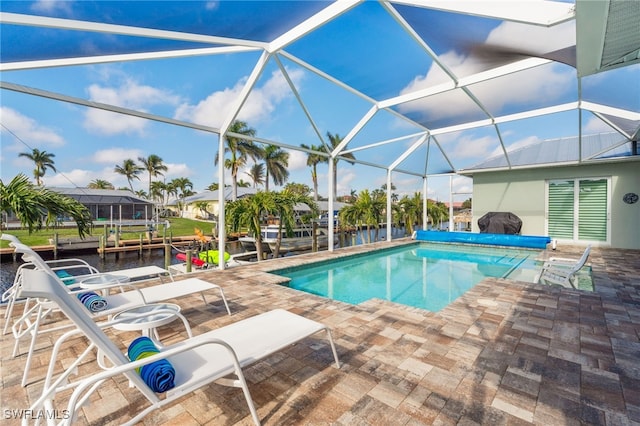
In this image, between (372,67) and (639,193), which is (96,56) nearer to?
(372,67)

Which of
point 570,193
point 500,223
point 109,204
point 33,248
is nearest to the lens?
point 570,193

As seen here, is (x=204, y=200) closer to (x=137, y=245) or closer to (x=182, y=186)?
(x=182, y=186)

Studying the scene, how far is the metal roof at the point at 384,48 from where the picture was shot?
3.53 m

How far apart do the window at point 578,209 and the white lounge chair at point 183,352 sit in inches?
555

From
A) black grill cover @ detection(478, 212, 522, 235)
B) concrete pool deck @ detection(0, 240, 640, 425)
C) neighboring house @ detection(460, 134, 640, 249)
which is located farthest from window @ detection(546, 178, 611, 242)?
concrete pool deck @ detection(0, 240, 640, 425)

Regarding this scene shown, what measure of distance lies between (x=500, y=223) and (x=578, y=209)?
2811mm

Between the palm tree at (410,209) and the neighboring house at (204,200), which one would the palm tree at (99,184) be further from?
the palm tree at (410,209)

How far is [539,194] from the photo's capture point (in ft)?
43.3

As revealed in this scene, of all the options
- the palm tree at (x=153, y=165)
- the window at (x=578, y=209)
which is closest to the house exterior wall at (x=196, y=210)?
the palm tree at (x=153, y=165)

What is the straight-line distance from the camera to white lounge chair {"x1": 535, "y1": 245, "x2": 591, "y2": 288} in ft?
20.1

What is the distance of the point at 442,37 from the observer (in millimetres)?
5449

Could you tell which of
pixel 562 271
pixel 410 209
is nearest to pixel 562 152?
pixel 562 271

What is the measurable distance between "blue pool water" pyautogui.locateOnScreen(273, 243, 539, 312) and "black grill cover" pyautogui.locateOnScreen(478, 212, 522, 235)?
177 centimetres

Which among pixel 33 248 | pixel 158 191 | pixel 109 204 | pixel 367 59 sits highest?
pixel 158 191
